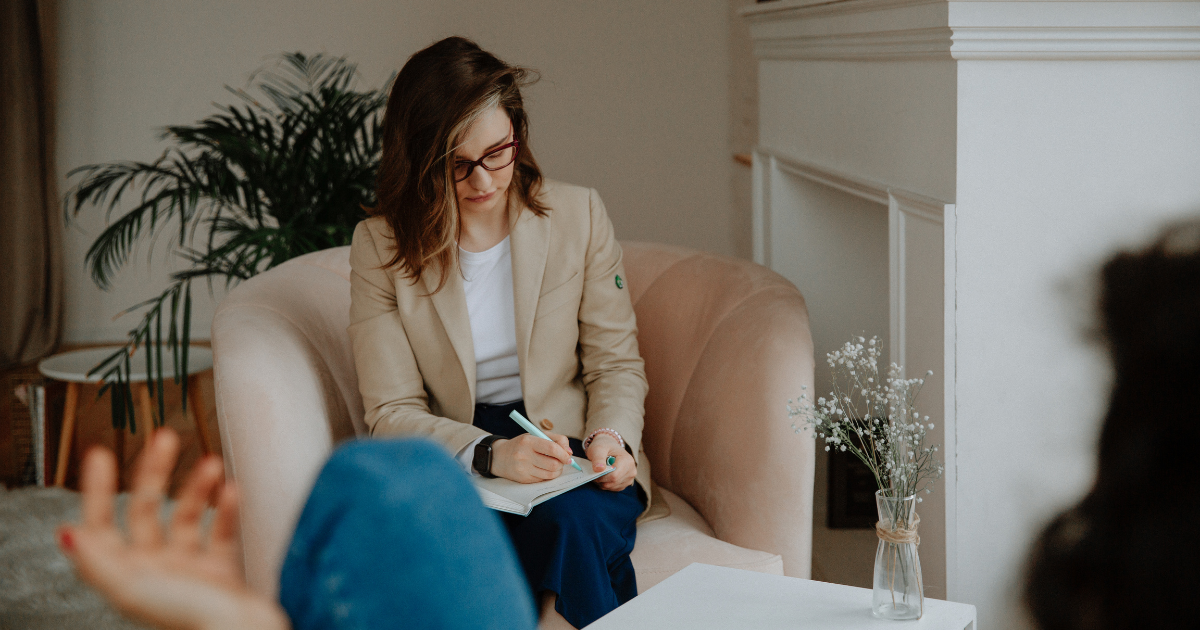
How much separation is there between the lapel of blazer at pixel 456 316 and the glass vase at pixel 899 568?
0.74m

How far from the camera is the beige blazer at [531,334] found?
5.28 ft

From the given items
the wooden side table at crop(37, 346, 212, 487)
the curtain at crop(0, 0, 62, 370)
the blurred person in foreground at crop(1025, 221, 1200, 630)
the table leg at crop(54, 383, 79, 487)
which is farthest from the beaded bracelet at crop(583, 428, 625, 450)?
the curtain at crop(0, 0, 62, 370)

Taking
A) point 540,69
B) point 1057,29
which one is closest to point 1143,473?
point 1057,29

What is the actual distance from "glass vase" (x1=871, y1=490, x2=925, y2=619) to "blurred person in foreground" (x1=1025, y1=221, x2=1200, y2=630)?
1.50 ft

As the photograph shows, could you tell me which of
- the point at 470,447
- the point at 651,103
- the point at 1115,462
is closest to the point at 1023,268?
the point at 1115,462

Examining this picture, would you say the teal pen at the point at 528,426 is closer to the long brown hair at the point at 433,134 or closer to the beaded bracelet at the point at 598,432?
the beaded bracelet at the point at 598,432

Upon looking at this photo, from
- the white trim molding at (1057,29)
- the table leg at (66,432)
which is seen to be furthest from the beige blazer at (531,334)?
the table leg at (66,432)

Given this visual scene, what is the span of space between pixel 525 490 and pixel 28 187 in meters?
4.00

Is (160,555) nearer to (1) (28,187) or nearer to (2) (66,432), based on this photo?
(2) (66,432)

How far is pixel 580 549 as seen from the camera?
53.1 inches

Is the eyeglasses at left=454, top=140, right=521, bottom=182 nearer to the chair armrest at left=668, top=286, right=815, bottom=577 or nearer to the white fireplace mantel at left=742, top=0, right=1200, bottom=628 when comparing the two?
the chair armrest at left=668, top=286, right=815, bottom=577

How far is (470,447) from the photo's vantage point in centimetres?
149

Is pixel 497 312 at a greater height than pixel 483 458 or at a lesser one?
greater

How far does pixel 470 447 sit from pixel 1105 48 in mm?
1060
